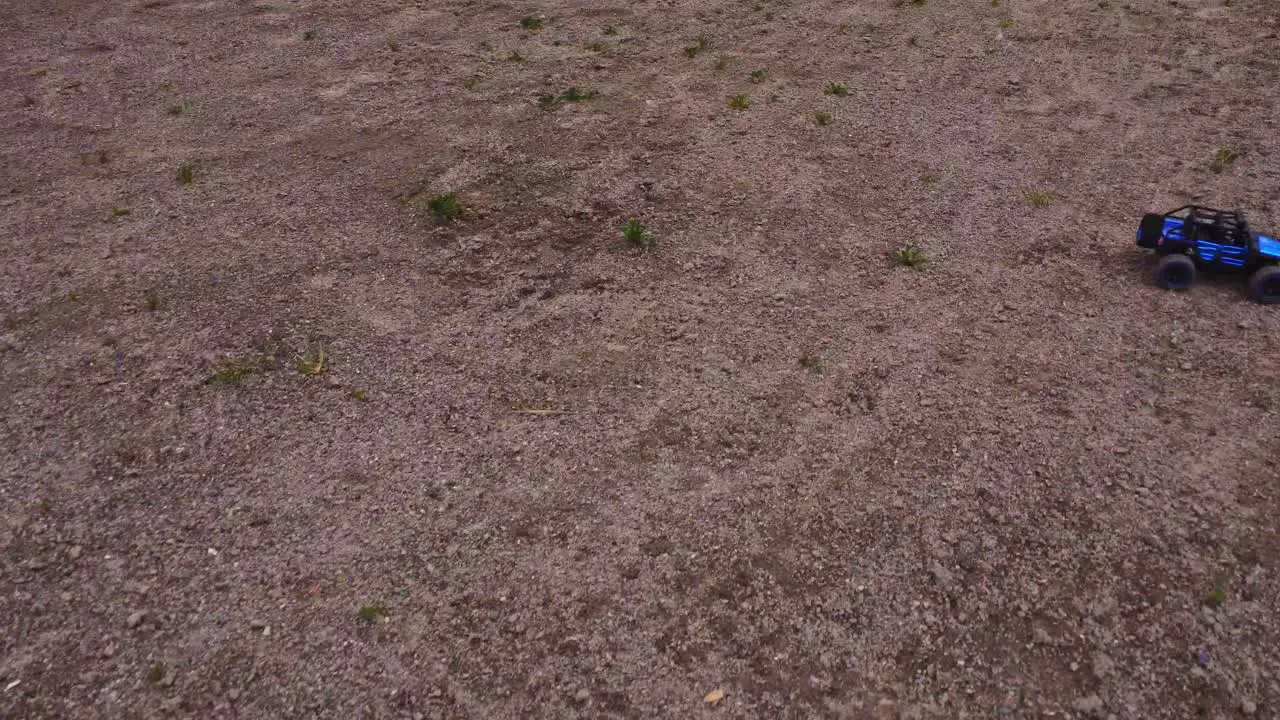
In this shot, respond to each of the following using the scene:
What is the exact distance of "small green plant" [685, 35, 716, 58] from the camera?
8312 millimetres

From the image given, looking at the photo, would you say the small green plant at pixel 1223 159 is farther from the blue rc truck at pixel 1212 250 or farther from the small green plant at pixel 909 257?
the small green plant at pixel 909 257

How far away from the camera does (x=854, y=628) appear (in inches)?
137

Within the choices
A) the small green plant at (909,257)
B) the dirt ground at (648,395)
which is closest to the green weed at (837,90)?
the dirt ground at (648,395)

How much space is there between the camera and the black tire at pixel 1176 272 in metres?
4.95

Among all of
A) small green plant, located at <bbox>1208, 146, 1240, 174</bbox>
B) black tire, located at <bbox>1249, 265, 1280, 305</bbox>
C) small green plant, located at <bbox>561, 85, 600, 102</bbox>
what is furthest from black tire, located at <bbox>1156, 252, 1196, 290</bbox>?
small green plant, located at <bbox>561, 85, 600, 102</bbox>

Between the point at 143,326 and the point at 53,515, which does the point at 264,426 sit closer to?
the point at 53,515

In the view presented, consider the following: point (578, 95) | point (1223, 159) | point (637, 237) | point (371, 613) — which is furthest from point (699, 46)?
point (371, 613)

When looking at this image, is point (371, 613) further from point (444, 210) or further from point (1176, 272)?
point (1176, 272)

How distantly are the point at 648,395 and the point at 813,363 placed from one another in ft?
3.12

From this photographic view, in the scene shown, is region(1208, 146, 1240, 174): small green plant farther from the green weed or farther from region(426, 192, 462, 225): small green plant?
region(426, 192, 462, 225): small green plant

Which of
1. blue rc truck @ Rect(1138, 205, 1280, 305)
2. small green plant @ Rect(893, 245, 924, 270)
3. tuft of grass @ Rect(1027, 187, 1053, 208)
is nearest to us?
blue rc truck @ Rect(1138, 205, 1280, 305)

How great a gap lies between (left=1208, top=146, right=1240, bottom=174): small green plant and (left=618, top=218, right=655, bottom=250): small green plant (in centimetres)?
412

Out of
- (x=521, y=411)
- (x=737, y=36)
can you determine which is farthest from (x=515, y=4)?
(x=521, y=411)

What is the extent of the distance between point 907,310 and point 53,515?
4.69 meters
